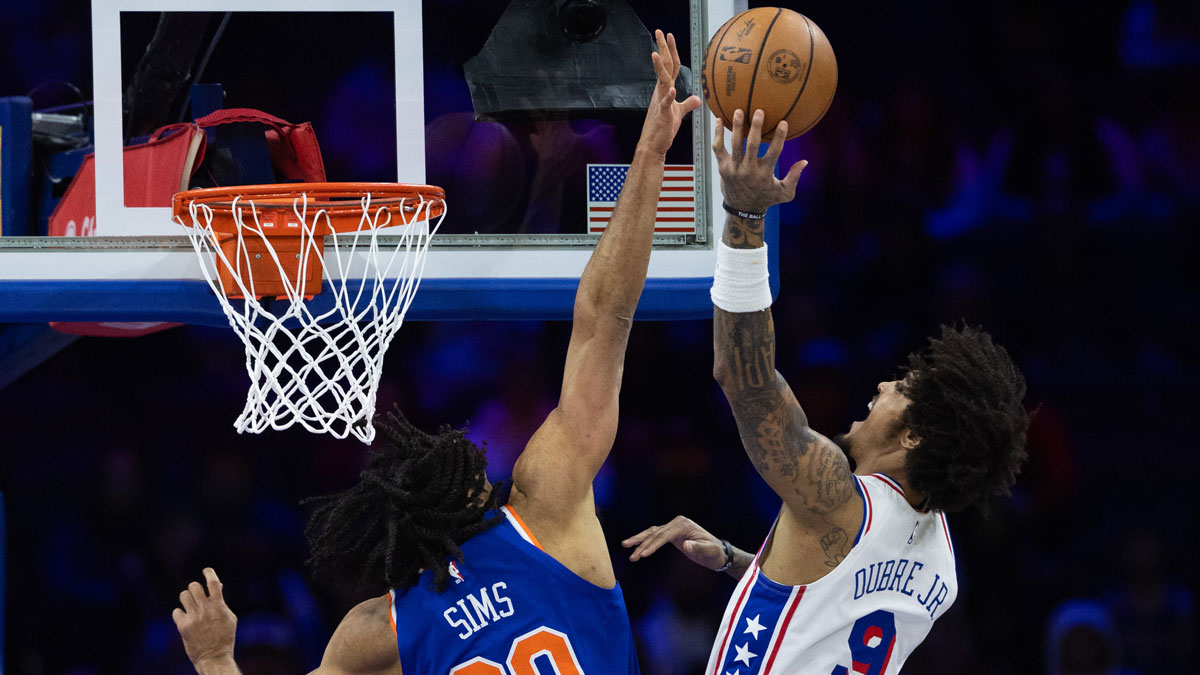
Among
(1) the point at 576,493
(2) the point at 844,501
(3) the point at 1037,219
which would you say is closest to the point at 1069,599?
(3) the point at 1037,219

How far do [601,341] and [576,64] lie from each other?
3.83ft

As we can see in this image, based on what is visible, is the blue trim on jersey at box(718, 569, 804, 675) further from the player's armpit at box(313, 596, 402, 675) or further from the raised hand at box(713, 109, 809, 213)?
the raised hand at box(713, 109, 809, 213)

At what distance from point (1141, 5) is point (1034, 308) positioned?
5.30 ft

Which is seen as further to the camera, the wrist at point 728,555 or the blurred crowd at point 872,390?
the blurred crowd at point 872,390

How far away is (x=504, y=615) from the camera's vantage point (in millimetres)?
2326

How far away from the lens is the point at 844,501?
2.47 m

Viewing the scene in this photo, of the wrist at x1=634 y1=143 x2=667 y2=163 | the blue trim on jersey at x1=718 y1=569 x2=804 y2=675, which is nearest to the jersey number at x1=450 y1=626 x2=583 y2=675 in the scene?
the blue trim on jersey at x1=718 y1=569 x2=804 y2=675

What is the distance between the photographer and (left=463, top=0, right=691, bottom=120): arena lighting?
10.9ft

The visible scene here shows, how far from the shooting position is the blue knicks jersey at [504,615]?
91.6 inches

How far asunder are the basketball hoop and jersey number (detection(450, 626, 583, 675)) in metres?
0.65

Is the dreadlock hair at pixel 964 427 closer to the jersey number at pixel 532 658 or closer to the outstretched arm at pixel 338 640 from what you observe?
the jersey number at pixel 532 658

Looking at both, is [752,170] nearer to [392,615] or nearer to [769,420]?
[769,420]

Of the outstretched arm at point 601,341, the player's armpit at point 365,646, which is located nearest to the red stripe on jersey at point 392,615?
the player's armpit at point 365,646

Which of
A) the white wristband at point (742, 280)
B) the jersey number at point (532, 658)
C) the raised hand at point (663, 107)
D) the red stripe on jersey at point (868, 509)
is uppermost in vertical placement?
the raised hand at point (663, 107)
